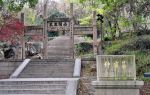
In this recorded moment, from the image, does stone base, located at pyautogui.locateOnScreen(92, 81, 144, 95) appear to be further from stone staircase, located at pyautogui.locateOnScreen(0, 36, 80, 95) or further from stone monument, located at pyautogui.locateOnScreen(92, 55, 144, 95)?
stone staircase, located at pyautogui.locateOnScreen(0, 36, 80, 95)

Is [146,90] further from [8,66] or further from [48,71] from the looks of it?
[8,66]

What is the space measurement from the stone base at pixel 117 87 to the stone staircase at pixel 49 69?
8225 mm

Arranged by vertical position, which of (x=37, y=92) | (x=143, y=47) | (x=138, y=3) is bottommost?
(x=37, y=92)

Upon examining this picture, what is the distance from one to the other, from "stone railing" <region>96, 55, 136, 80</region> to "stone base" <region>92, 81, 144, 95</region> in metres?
0.18

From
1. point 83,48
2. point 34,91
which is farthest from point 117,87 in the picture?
point 83,48

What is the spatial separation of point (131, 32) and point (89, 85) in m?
9.87

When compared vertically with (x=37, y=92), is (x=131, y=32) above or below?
above

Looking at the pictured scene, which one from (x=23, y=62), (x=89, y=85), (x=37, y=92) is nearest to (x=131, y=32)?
(x=23, y=62)

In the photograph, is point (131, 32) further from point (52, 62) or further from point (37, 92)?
point (37, 92)

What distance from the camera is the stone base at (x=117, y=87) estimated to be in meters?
10.5

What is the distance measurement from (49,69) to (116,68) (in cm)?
976

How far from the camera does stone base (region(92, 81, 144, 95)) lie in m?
10.5

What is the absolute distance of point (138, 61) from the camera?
18.0 meters

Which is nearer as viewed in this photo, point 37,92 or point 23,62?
point 37,92
